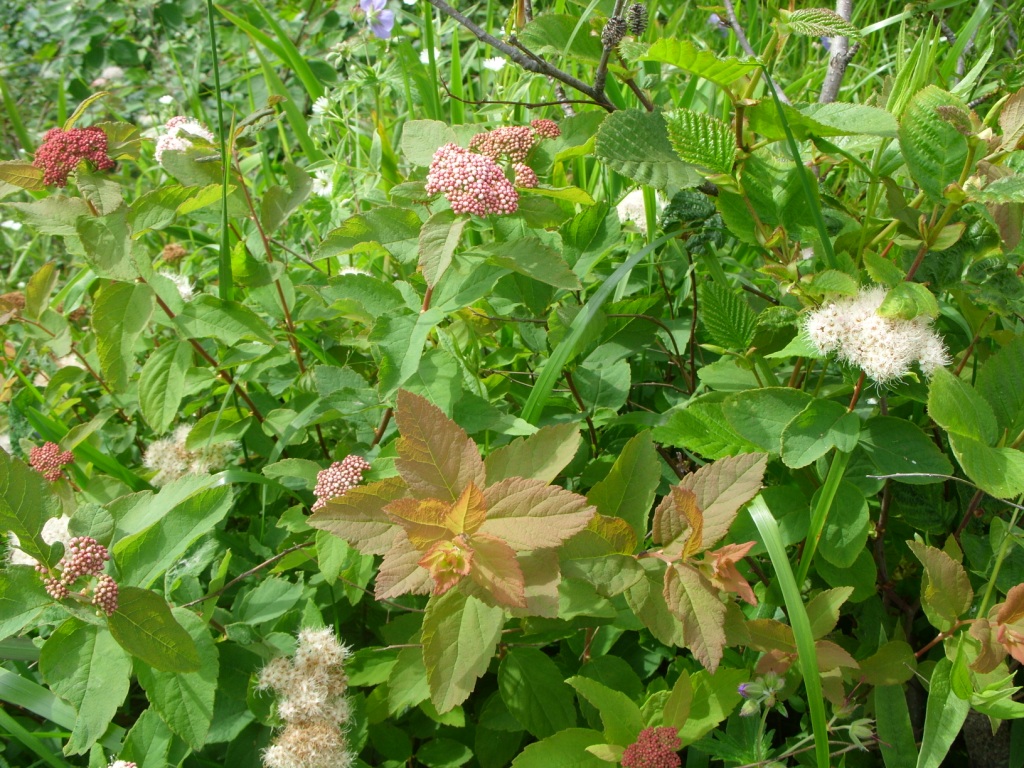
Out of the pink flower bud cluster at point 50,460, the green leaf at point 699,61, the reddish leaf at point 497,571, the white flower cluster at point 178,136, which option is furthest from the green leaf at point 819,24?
the pink flower bud cluster at point 50,460

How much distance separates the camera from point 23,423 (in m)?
1.47

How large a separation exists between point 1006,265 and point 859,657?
0.53 meters

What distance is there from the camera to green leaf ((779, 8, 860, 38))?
0.92 meters

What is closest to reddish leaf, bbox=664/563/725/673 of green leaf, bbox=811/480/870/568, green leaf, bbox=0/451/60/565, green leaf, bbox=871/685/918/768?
green leaf, bbox=811/480/870/568

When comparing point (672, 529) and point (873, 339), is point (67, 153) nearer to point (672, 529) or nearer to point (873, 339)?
point (672, 529)

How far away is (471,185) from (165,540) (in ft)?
1.89

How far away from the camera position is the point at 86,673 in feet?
3.08

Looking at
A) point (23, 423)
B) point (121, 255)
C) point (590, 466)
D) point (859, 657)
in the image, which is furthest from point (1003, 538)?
point (23, 423)

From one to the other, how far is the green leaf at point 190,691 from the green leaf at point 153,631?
0.20 feet

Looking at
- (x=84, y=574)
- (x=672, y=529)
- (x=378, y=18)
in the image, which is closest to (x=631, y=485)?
(x=672, y=529)

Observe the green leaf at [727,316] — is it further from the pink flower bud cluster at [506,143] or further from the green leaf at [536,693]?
the green leaf at [536,693]

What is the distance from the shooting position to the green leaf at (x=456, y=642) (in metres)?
0.82

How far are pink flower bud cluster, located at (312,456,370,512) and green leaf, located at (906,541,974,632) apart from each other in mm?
664

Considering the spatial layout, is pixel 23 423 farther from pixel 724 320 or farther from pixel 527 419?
pixel 724 320
